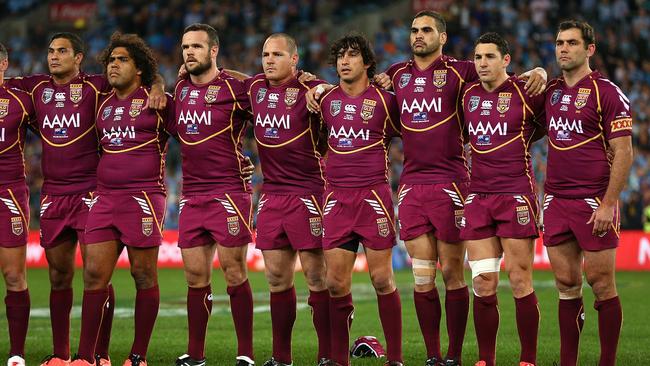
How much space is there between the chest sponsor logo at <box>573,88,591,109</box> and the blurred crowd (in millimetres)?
13897

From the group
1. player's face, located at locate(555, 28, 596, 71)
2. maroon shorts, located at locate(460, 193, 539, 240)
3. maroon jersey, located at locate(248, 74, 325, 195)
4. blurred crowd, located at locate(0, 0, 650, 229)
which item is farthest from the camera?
blurred crowd, located at locate(0, 0, 650, 229)

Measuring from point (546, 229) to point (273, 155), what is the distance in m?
2.29

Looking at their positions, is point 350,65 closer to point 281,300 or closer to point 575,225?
point 281,300

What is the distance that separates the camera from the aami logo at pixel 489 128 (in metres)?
9.11

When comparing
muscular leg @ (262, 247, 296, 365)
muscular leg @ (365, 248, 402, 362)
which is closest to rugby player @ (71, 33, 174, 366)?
muscular leg @ (262, 247, 296, 365)

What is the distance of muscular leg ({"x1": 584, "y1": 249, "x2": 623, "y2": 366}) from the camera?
884cm

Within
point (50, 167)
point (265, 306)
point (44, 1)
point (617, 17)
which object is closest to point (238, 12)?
point (44, 1)

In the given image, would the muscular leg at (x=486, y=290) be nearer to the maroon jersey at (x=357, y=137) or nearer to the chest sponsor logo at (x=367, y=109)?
the maroon jersey at (x=357, y=137)

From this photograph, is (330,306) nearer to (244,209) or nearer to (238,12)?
(244,209)

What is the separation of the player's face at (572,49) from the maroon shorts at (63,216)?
397 centimetres

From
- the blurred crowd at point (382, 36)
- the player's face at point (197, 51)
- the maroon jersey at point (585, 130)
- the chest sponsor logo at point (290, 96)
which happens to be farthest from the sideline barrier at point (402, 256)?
the player's face at point (197, 51)

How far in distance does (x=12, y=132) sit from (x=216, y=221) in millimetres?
1928

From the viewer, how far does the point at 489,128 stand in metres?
9.13

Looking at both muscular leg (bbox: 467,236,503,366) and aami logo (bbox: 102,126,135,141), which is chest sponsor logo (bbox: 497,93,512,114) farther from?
aami logo (bbox: 102,126,135,141)
